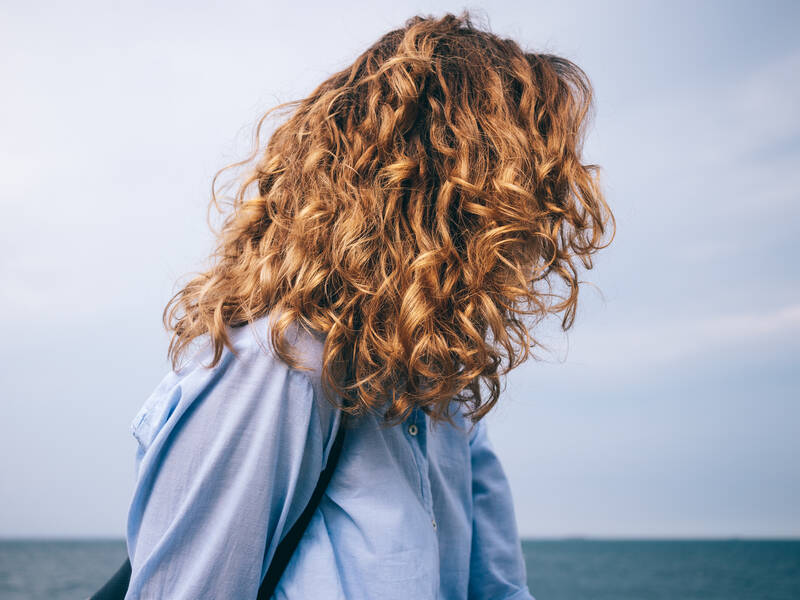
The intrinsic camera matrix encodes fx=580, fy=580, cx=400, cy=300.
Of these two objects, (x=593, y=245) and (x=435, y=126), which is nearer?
Answer: (x=435, y=126)

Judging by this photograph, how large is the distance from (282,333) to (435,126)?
2.13 ft

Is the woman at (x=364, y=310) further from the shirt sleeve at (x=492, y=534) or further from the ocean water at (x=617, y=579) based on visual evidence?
the ocean water at (x=617, y=579)

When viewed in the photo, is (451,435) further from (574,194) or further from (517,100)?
(517,100)

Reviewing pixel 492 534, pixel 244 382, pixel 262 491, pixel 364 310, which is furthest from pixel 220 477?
pixel 492 534

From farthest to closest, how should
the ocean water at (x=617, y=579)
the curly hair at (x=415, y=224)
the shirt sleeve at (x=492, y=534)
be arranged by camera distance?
1. the ocean water at (x=617, y=579)
2. the shirt sleeve at (x=492, y=534)
3. the curly hair at (x=415, y=224)

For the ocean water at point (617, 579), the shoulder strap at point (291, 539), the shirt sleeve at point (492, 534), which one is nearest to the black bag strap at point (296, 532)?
the shoulder strap at point (291, 539)

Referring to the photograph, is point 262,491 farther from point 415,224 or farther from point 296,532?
point 415,224

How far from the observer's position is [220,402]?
1.18 metres

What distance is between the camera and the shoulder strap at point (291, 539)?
4.02 feet

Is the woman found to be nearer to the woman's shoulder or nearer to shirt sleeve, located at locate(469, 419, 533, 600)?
the woman's shoulder

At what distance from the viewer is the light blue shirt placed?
3.72 ft

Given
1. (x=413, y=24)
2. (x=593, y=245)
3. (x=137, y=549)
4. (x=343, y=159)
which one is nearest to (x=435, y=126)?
(x=343, y=159)

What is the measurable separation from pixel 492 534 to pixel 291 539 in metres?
0.88

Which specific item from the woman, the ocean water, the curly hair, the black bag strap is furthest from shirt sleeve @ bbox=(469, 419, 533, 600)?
the ocean water
